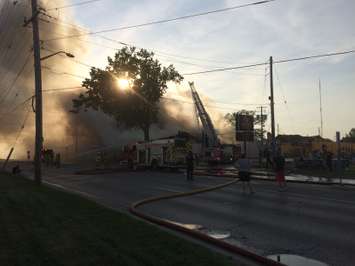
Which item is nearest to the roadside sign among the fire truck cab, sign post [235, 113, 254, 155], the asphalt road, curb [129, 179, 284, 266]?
sign post [235, 113, 254, 155]

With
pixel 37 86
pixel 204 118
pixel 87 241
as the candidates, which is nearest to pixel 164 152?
pixel 37 86

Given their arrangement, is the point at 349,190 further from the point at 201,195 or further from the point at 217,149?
the point at 217,149

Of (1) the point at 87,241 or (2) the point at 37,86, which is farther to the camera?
(2) the point at 37,86

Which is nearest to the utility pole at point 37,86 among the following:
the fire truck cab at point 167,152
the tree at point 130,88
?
the fire truck cab at point 167,152

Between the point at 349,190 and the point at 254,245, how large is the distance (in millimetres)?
13461

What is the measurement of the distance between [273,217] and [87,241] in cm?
565

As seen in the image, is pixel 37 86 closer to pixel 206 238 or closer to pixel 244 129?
pixel 244 129

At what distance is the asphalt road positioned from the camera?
8.73 meters

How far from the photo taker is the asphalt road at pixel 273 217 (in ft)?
28.6

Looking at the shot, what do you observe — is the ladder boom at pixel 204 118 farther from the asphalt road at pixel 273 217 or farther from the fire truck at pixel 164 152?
the asphalt road at pixel 273 217

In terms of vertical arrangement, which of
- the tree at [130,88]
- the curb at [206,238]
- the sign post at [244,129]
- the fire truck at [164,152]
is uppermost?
the tree at [130,88]

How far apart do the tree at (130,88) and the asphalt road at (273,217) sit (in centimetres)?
4687

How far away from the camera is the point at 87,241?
27.9ft

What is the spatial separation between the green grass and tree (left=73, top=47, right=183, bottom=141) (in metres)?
54.1
